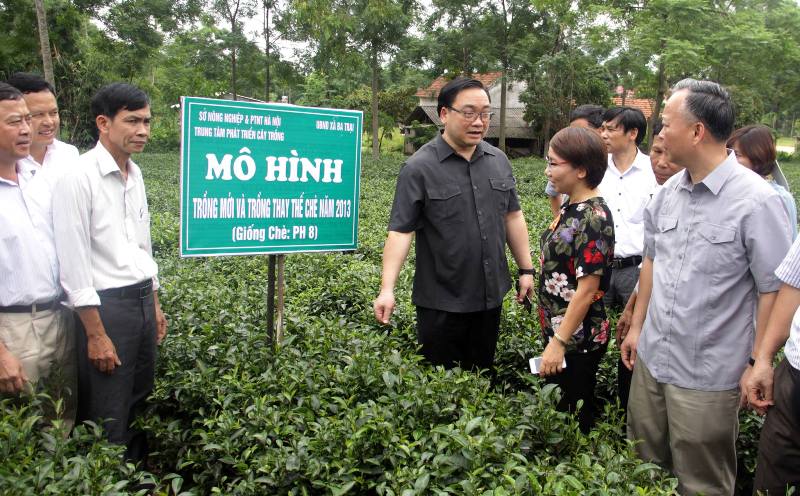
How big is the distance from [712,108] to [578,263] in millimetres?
781

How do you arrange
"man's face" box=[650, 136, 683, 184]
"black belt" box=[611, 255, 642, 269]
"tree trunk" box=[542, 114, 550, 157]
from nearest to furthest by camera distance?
"man's face" box=[650, 136, 683, 184] → "black belt" box=[611, 255, 642, 269] → "tree trunk" box=[542, 114, 550, 157]

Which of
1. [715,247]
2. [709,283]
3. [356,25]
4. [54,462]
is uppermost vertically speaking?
[356,25]

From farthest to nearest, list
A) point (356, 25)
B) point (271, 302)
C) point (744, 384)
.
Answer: point (356, 25) < point (271, 302) < point (744, 384)

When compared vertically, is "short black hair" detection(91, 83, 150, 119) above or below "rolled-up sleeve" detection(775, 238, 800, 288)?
above

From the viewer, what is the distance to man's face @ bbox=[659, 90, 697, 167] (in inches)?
94.1

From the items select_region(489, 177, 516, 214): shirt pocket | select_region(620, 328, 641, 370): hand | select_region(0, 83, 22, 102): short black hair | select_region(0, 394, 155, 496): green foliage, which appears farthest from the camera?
select_region(489, 177, 516, 214): shirt pocket

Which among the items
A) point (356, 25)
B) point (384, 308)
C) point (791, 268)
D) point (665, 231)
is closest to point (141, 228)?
point (384, 308)

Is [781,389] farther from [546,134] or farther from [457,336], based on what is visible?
[546,134]

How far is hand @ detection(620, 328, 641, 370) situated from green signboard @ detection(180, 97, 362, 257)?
138 centimetres

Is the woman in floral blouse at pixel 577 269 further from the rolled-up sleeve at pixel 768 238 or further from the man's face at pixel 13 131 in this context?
the man's face at pixel 13 131

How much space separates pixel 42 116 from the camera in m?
3.36

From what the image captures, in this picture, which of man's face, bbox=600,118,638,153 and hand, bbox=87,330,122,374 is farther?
man's face, bbox=600,118,638,153

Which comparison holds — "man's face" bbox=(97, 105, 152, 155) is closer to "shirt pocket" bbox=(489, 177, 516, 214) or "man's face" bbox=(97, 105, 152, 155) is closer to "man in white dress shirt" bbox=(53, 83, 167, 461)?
"man in white dress shirt" bbox=(53, 83, 167, 461)

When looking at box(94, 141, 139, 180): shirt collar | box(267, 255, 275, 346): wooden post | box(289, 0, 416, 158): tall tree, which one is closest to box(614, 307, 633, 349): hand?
box(267, 255, 275, 346): wooden post
